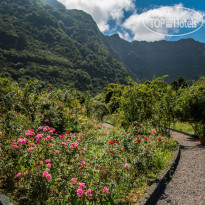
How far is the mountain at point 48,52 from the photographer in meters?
48.3

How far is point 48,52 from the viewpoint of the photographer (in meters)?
69.1

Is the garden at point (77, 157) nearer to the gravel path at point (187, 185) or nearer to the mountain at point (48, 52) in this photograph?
the gravel path at point (187, 185)

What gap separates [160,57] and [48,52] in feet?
337

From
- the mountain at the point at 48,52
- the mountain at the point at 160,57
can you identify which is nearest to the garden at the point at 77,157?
the mountain at the point at 48,52

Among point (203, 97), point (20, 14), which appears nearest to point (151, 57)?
point (20, 14)

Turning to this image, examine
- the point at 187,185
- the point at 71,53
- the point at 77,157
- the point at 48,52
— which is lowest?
the point at 187,185

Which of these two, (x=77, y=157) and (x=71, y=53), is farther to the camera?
(x=71, y=53)

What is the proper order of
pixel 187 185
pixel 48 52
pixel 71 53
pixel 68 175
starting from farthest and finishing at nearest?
1. pixel 71 53
2. pixel 48 52
3. pixel 187 185
4. pixel 68 175

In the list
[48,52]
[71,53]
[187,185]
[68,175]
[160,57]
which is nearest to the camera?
[68,175]

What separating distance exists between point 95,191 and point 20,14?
104318mm

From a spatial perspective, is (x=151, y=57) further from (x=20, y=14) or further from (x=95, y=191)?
(x=95, y=191)

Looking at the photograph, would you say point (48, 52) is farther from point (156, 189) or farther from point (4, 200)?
point (156, 189)

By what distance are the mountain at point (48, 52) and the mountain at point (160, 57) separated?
1350 inches

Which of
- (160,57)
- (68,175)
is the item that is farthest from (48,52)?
(160,57)
